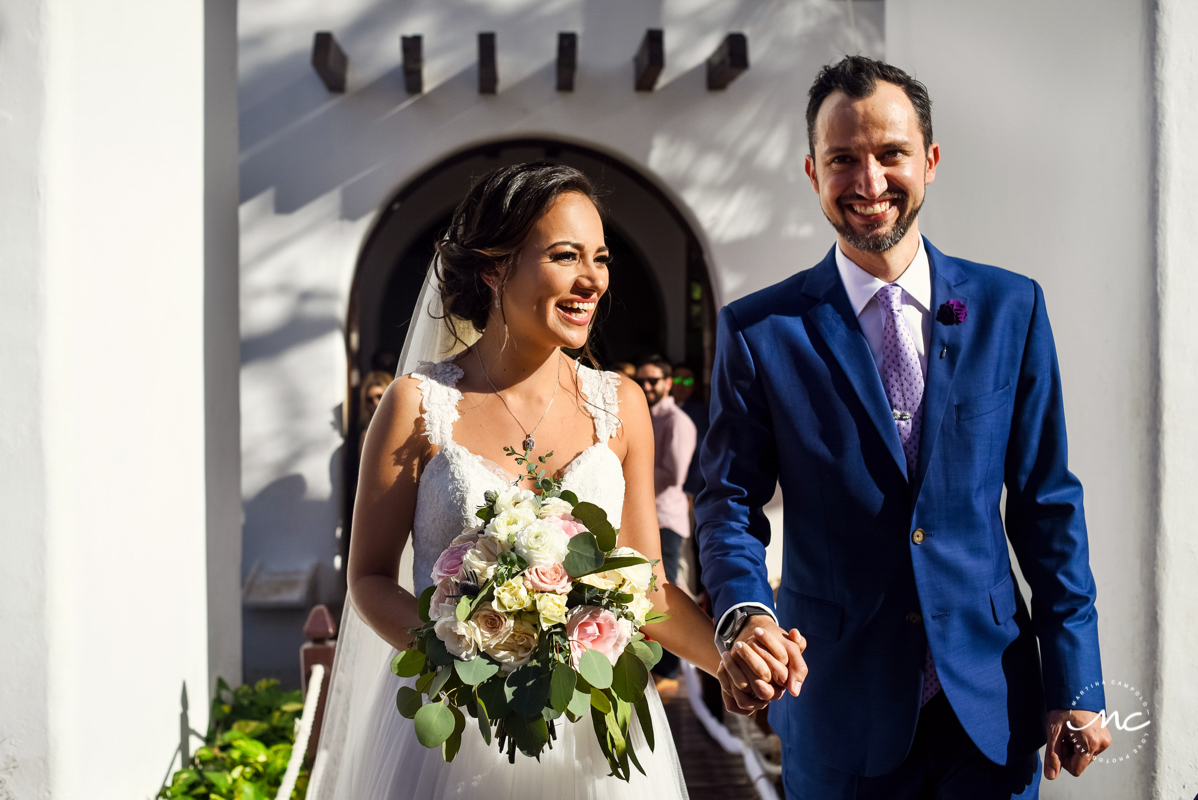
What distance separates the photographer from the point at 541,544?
158 centimetres

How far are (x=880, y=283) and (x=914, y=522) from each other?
51cm

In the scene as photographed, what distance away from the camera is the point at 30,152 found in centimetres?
231

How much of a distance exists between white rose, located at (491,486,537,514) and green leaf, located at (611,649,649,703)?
33 centimetres

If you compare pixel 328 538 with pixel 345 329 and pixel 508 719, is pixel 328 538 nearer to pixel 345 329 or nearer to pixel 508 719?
pixel 345 329

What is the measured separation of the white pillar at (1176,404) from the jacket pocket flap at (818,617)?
4.64 ft

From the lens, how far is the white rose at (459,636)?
1.55m

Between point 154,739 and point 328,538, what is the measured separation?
293cm

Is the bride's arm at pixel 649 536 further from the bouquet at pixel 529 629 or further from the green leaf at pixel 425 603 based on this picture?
the green leaf at pixel 425 603

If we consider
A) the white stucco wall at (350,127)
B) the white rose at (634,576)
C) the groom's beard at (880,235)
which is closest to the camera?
the white rose at (634,576)

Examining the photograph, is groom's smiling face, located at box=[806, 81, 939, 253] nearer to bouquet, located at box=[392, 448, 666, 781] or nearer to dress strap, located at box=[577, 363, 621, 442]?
dress strap, located at box=[577, 363, 621, 442]

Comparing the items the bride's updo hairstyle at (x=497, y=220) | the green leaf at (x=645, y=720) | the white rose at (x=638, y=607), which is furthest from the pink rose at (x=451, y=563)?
the bride's updo hairstyle at (x=497, y=220)

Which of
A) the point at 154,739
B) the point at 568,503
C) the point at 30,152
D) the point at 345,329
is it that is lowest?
the point at 154,739

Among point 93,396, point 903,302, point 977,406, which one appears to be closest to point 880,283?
point 903,302

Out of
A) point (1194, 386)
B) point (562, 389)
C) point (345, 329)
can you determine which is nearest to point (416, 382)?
point (562, 389)
